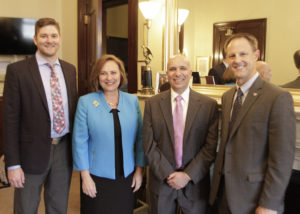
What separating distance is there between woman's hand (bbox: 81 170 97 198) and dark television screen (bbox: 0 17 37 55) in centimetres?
299

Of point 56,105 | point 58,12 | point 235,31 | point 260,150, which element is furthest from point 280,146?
point 58,12

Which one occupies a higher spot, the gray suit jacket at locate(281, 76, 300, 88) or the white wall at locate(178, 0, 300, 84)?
the white wall at locate(178, 0, 300, 84)

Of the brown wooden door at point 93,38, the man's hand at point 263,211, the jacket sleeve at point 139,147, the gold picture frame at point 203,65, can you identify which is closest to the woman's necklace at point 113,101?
the jacket sleeve at point 139,147

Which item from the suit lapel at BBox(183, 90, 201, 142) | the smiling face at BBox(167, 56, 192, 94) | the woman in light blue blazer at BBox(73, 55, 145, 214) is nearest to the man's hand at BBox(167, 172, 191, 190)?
the suit lapel at BBox(183, 90, 201, 142)

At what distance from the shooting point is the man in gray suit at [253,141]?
1232mm

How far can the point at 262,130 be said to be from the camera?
1287mm

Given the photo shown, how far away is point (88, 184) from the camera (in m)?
1.69

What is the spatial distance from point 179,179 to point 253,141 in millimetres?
513

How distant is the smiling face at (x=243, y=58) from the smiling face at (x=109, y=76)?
28.7 inches

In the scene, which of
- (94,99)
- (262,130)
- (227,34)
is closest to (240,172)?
(262,130)

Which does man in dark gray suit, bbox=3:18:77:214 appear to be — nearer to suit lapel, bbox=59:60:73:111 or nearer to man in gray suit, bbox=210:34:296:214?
suit lapel, bbox=59:60:73:111

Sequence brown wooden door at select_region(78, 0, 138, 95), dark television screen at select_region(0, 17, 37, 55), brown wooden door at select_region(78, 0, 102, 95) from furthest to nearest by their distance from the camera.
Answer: dark television screen at select_region(0, 17, 37, 55) → brown wooden door at select_region(78, 0, 102, 95) → brown wooden door at select_region(78, 0, 138, 95)

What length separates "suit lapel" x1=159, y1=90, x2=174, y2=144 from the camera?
5.39 ft

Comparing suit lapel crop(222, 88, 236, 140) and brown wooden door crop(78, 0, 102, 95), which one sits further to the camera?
brown wooden door crop(78, 0, 102, 95)
